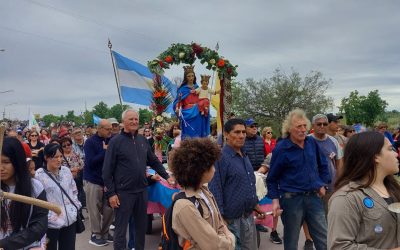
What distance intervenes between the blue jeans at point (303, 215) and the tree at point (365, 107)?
41.7 m

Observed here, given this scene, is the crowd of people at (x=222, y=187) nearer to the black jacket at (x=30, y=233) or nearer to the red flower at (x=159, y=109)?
the black jacket at (x=30, y=233)

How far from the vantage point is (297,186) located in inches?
170

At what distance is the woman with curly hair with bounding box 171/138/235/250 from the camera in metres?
2.43

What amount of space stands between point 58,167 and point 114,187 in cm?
124

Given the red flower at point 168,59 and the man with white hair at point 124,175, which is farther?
the red flower at point 168,59

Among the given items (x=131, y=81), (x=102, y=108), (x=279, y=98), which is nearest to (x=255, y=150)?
(x=131, y=81)

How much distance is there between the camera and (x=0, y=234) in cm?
258

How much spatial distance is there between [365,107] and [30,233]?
46.6 metres

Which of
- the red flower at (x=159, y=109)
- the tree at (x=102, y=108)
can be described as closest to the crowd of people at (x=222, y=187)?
the red flower at (x=159, y=109)

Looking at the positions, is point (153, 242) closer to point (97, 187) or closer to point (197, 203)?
point (97, 187)

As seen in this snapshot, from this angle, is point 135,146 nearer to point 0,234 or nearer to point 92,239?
point 92,239

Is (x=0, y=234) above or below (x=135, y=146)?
below

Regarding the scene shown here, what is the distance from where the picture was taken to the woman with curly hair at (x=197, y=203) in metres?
2.43

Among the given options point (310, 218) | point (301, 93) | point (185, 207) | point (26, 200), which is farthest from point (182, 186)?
point (301, 93)
